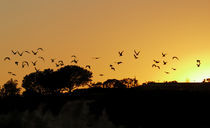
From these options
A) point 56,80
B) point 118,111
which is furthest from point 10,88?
point 118,111

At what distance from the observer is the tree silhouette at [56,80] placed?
132 m

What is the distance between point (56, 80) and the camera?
131 m

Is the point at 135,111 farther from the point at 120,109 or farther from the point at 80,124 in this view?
the point at 80,124

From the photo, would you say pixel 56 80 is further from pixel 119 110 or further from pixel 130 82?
pixel 119 110

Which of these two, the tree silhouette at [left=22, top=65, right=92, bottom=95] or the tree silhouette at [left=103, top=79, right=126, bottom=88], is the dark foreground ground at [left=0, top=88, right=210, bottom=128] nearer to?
the tree silhouette at [left=22, top=65, right=92, bottom=95]

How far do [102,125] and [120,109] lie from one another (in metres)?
2.57

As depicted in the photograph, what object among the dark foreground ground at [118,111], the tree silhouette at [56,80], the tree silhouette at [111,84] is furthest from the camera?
the tree silhouette at [111,84]

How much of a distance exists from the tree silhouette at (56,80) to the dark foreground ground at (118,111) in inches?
3540

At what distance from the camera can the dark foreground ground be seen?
75.4ft

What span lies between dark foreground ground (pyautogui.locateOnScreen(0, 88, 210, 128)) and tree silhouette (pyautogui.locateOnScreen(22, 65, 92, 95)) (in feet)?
295

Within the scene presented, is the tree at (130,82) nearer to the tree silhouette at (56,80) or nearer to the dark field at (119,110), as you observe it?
the tree silhouette at (56,80)

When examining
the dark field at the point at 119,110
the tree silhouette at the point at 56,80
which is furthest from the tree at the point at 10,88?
the dark field at the point at 119,110

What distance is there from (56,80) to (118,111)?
4136 inches

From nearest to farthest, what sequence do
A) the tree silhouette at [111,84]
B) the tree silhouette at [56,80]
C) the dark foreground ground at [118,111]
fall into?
the dark foreground ground at [118,111], the tree silhouette at [56,80], the tree silhouette at [111,84]
